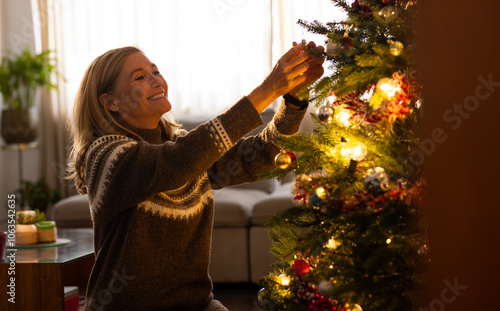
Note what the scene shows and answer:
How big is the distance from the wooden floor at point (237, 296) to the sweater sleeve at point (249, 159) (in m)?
1.26

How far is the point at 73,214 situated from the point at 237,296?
1086 millimetres

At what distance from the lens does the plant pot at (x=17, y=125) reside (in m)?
4.15

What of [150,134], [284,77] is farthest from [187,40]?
[284,77]

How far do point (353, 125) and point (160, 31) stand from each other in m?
3.53

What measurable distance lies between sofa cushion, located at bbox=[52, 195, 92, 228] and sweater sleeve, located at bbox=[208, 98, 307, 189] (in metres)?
1.88

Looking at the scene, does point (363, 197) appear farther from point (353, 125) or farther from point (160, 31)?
point (160, 31)

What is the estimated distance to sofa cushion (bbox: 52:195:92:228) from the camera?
10.7 feet

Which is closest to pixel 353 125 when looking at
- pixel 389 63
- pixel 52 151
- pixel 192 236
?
pixel 389 63

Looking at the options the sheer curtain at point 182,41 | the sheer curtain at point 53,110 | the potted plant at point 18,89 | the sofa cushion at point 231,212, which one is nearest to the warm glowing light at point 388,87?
the sofa cushion at point 231,212

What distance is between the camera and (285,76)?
121cm

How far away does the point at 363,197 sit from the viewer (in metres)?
1.00

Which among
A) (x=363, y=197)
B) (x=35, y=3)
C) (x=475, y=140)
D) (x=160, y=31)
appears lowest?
(x=363, y=197)

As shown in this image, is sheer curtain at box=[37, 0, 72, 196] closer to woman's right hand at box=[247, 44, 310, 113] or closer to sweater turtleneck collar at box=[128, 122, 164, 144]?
sweater turtleneck collar at box=[128, 122, 164, 144]

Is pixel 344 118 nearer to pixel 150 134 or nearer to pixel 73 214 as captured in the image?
pixel 150 134
